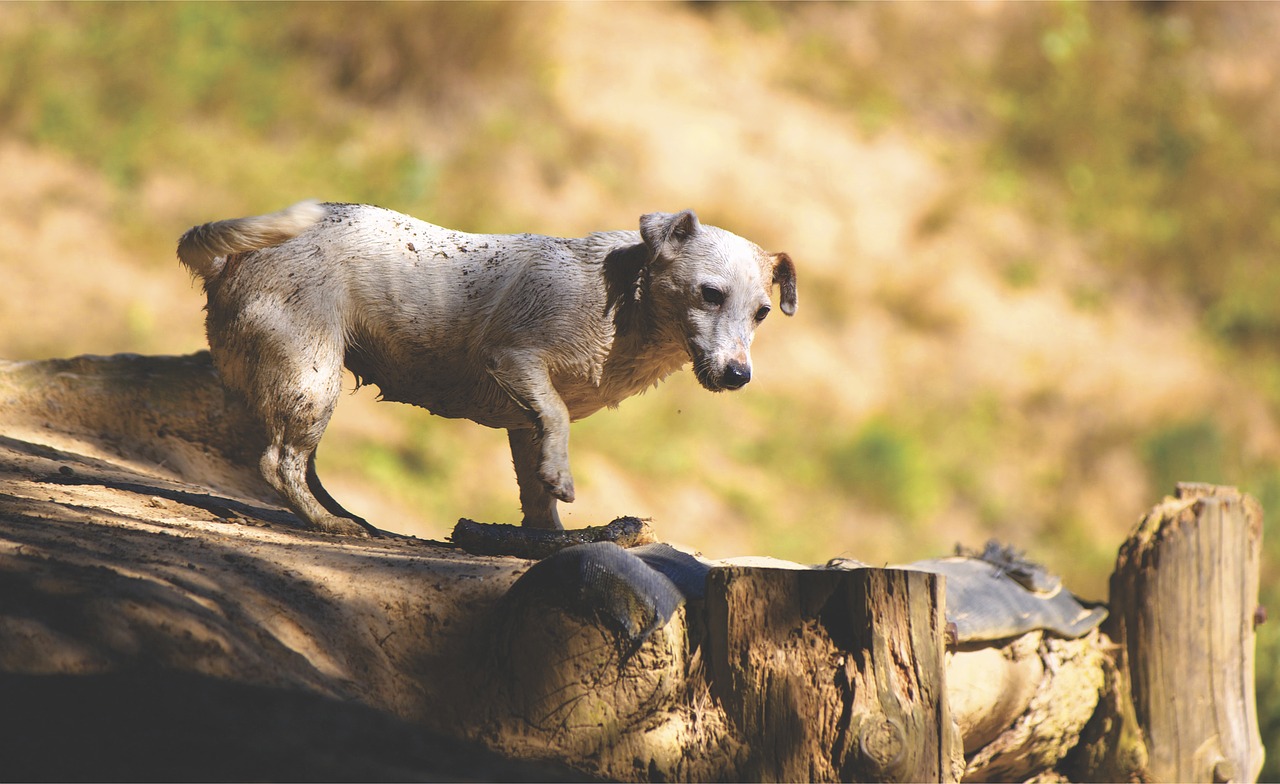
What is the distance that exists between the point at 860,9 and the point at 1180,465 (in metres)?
6.27

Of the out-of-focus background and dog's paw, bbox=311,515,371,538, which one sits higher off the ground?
the out-of-focus background

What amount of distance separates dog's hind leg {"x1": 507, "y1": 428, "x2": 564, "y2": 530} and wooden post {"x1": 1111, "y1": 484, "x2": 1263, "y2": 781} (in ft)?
8.06

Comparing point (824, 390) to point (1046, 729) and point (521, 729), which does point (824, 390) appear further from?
point (521, 729)

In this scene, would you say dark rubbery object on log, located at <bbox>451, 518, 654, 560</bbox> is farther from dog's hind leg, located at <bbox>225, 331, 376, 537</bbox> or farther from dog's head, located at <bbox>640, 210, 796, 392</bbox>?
dog's head, located at <bbox>640, 210, 796, 392</bbox>

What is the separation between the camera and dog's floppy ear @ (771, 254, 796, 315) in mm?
4316

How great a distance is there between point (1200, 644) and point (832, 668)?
2495mm

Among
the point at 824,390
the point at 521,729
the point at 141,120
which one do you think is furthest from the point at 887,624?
the point at 141,120

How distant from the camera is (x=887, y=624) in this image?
317cm

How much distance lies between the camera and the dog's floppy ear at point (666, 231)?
13.3 ft

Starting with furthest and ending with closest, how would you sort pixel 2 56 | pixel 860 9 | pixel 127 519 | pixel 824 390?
pixel 860 9 < pixel 824 390 < pixel 2 56 < pixel 127 519

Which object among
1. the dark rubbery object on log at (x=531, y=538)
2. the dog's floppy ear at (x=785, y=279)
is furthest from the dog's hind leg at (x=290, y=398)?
the dog's floppy ear at (x=785, y=279)

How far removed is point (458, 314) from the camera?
4141 millimetres

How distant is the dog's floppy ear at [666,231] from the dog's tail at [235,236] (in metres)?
1.13

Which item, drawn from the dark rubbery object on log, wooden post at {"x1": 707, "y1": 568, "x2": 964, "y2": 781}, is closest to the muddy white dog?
the dark rubbery object on log
